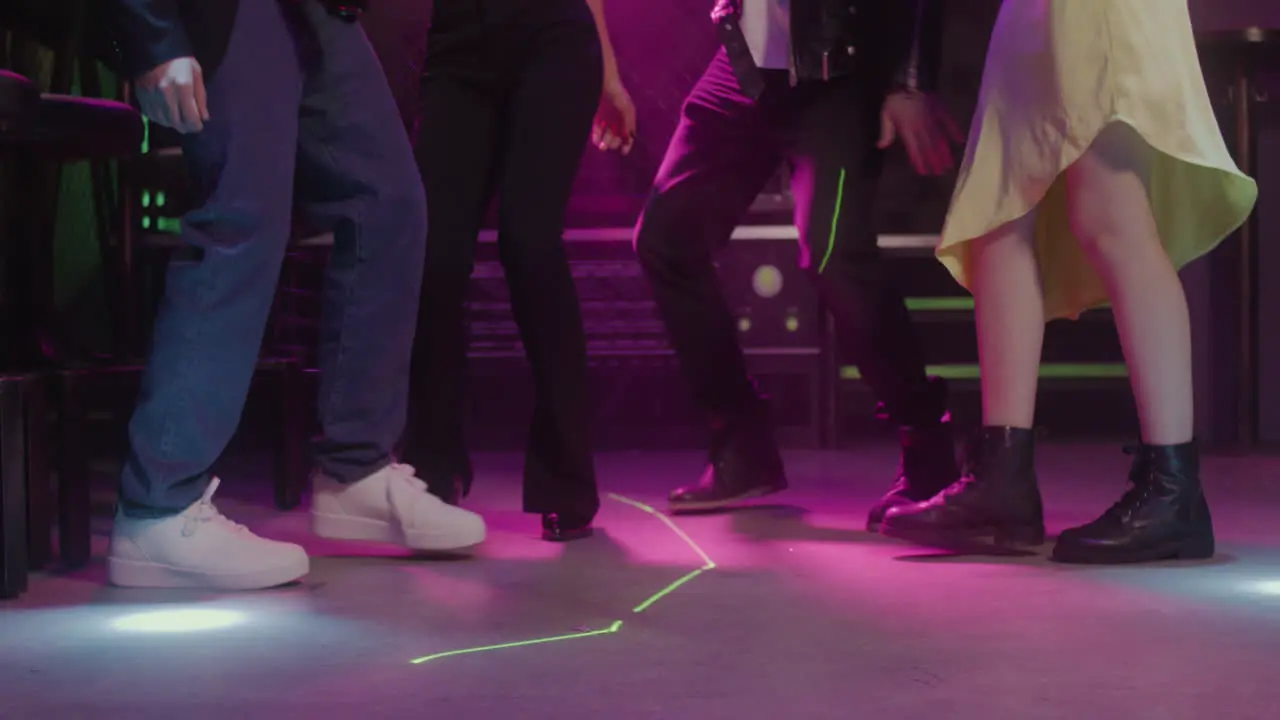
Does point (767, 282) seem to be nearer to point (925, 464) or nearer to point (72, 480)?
point (925, 464)

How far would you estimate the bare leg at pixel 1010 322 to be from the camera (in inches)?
81.4

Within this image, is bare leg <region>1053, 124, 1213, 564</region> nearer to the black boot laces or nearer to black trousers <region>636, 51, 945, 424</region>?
the black boot laces

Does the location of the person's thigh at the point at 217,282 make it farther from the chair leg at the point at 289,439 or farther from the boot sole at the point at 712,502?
the boot sole at the point at 712,502

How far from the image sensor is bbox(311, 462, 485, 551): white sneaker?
6.68 ft

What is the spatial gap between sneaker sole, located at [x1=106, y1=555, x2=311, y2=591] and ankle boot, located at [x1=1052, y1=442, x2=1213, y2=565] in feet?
3.50

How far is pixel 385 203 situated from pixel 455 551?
53 cm

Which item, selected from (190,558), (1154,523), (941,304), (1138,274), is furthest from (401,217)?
(941,304)

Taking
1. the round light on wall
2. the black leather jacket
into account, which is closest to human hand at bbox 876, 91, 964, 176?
the black leather jacket

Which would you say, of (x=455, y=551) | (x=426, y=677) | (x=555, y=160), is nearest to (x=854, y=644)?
(x=426, y=677)

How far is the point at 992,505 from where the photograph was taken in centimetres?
204

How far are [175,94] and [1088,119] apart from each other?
3.93 feet

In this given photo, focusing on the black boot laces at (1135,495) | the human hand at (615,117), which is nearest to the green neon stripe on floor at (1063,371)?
the human hand at (615,117)

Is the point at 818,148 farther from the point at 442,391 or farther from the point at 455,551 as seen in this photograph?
the point at 455,551

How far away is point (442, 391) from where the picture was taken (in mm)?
2287
